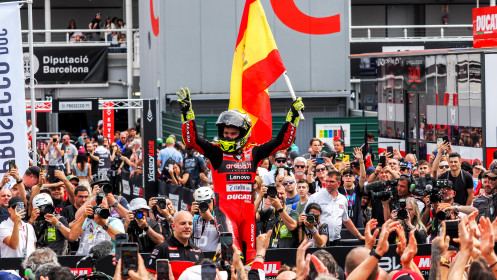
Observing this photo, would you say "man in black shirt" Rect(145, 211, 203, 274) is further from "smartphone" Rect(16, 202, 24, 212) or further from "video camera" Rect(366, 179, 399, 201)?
"video camera" Rect(366, 179, 399, 201)

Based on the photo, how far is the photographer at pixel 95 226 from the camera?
9609 mm

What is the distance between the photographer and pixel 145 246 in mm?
10219

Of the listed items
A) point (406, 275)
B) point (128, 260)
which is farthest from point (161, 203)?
point (406, 275)

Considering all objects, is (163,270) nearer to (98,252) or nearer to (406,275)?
(406,275)

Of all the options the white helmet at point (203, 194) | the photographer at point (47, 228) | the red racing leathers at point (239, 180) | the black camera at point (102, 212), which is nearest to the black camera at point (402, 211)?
the red racing leathers at point (239, 180)

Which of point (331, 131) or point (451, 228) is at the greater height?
point (331, 131)

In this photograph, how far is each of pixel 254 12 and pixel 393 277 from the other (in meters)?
11.9

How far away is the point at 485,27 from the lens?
2041 cm

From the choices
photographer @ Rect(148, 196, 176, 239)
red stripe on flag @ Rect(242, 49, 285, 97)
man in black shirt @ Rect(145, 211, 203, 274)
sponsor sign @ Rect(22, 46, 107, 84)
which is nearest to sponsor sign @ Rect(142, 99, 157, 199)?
red stripe on flag @ Rect(242, 49, 285, 97)

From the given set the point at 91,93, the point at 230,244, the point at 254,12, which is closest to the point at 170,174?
the point at 254,12

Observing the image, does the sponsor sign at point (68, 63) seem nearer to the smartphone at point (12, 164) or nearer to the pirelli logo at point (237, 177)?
the smartphone at point (12, 164)

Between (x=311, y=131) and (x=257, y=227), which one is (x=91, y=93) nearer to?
(x=311, y=131)

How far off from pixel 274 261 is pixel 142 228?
141 centimetres

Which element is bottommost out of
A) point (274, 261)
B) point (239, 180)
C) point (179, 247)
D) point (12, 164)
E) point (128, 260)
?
point (274, 261)
